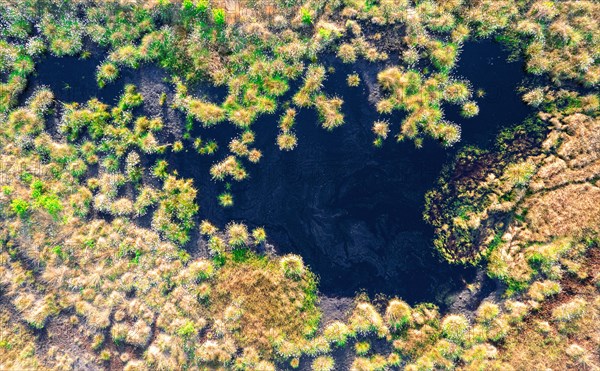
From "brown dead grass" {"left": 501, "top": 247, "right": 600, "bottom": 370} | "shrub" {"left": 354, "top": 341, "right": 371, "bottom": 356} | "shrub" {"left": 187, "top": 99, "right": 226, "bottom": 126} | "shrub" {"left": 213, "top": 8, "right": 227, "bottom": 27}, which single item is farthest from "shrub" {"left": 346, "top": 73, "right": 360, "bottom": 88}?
"brown dead grass" {"left": 501, "top": 247, "right": 600, "bottom": 370}

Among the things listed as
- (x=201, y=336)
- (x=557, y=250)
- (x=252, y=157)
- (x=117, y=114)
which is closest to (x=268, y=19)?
(x=252, y=157)

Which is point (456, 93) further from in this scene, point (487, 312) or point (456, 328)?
point (456, 328)

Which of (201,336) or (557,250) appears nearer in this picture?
(557,250)

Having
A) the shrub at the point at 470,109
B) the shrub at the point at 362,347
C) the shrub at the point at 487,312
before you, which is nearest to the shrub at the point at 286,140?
the shrub at the point at 470,109

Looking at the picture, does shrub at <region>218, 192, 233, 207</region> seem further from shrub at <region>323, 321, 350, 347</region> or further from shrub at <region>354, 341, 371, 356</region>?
shrub at <region>354, 341, 371, 356</region>

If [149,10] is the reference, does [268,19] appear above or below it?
above

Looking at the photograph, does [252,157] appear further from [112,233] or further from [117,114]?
[112,233]
